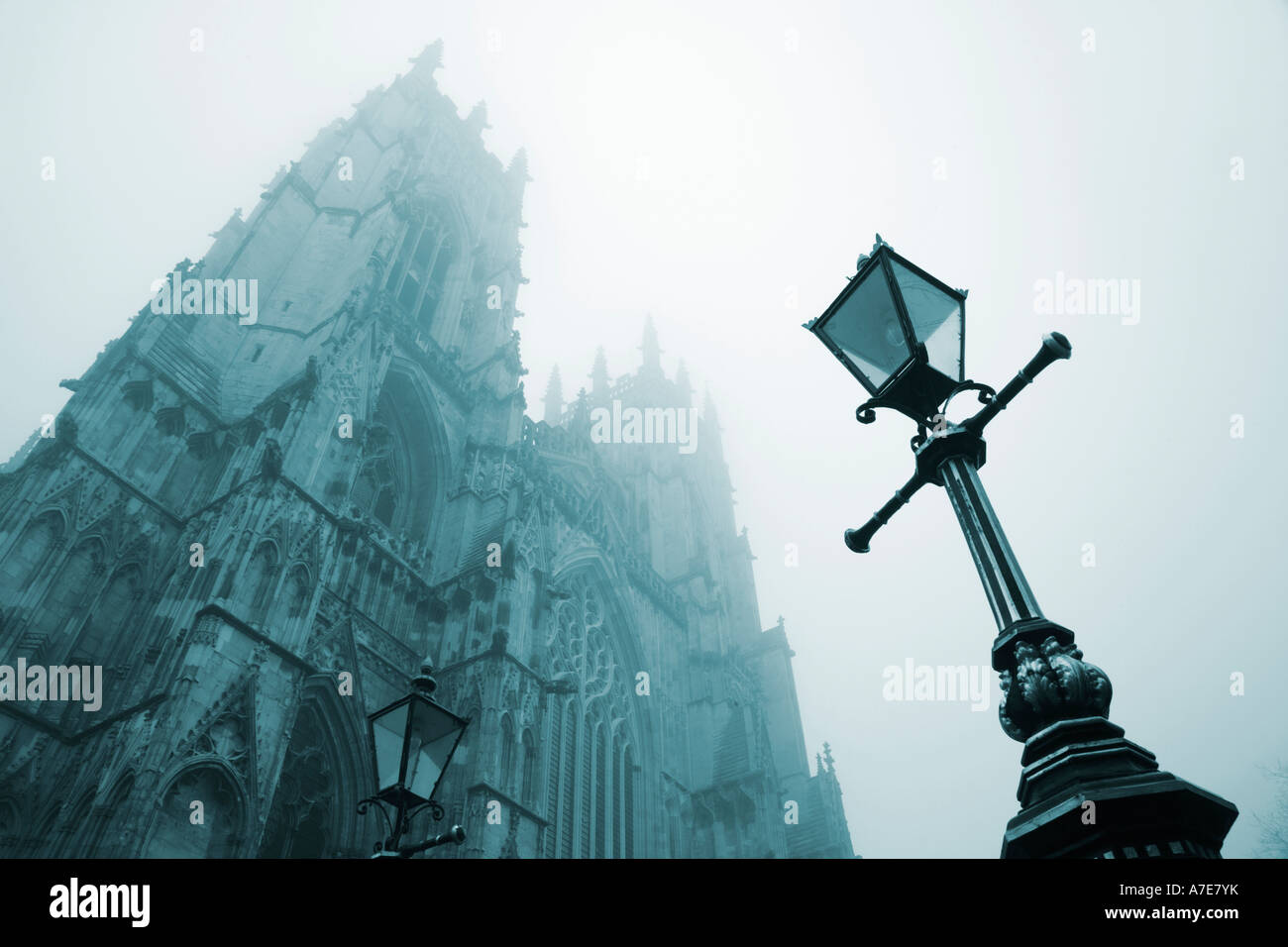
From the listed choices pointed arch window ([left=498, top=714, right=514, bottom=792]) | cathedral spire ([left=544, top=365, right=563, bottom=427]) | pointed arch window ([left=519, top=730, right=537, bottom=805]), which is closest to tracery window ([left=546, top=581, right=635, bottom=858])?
pointed arch window ([left=519, top=730, right=537, bottom=805])

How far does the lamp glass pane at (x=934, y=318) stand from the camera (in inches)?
136

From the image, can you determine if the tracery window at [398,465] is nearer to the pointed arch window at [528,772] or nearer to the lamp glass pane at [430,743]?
the pointed arch window at [528,772]

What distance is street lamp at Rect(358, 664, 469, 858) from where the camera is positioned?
203 inches

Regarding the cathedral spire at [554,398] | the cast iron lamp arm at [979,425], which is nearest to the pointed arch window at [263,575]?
the cast iron lamp arm at [979,425]

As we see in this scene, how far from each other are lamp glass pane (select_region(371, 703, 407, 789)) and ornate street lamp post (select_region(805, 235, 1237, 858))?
11.8ft

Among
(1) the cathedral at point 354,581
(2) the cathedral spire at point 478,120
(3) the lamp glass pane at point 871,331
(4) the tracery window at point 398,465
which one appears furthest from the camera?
(2) the cathedral spire at point 478,120

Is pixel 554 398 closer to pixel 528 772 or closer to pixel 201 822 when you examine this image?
pixel 528 772

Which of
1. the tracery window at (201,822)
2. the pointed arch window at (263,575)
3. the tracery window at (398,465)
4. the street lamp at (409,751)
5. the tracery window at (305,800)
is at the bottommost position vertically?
the street lamp at (409,751)

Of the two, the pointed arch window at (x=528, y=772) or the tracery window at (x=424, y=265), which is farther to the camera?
the tracery window at (x=424, y=265)

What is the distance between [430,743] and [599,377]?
36.2 meters

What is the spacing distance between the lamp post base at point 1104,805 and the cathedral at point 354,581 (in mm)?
8663

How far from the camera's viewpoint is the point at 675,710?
23.9 metres
